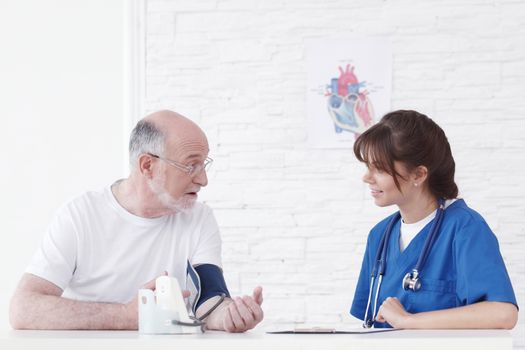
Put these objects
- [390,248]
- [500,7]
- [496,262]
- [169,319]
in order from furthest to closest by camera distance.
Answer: [500,7] < [390,248] < [496,262] < [169,319]

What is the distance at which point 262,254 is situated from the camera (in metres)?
3.52

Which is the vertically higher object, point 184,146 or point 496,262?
point 184,146

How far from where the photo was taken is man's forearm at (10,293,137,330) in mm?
2188

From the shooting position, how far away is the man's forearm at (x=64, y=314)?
2.19 metres

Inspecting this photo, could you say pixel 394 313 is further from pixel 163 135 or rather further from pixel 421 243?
pixel 163 135

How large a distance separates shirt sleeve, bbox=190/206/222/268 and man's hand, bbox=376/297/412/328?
1.84 feet

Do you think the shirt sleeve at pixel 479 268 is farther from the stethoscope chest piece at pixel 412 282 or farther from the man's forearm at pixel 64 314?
the man's forearm at pixel 64 314

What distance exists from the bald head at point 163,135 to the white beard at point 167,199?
0.09 m

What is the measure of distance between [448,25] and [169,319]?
1989 millimetres

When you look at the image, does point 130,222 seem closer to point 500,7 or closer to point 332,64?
point 332,64

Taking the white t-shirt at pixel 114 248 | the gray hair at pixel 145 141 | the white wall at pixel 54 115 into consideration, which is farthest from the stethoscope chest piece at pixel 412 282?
the white wall at pixel 54 115

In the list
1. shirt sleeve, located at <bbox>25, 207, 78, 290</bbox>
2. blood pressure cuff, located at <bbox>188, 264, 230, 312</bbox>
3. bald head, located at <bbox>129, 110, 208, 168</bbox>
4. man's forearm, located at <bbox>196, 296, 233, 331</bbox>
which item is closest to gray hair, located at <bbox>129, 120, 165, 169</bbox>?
bald head, located at <bbox>129, 110, 208, 168</bbox>

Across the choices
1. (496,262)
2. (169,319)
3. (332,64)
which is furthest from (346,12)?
(169,319)

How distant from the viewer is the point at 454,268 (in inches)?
89.4
